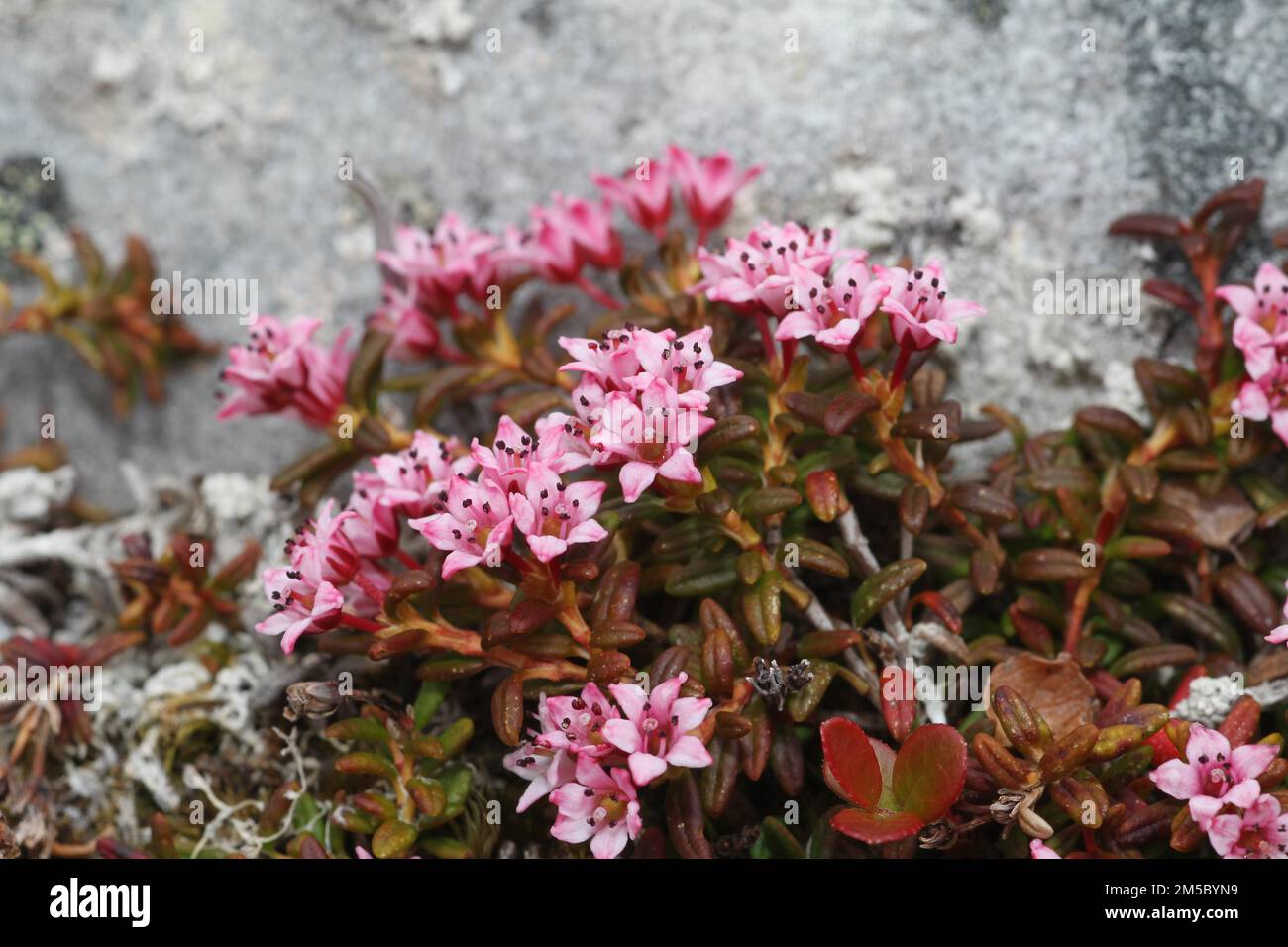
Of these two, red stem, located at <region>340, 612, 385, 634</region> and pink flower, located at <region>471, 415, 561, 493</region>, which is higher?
pink flower, located at <region>471, 415, 561, 493</region>

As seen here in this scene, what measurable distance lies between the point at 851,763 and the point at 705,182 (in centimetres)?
133

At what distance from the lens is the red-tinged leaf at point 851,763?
5.96ft

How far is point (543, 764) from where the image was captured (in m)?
1.95

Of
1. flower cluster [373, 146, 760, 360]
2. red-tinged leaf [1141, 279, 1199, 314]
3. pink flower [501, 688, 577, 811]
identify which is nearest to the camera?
pink flower [501, 688, 577, 811]

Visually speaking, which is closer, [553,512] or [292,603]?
[553,512]

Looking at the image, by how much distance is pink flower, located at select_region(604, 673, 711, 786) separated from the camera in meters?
1.76

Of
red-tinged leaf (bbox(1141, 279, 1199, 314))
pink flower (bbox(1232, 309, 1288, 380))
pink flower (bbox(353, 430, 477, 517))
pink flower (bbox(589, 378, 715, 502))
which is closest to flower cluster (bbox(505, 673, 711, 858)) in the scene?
pink flower (bbox(589, 378, 715, 502))

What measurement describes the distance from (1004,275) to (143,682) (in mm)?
2140

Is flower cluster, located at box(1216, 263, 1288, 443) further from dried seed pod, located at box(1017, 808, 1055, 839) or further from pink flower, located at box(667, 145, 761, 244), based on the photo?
pink flower, located at box(667, 145, 761, 244)

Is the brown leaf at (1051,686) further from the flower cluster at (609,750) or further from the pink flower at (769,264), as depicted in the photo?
the pink flower at (769,264)

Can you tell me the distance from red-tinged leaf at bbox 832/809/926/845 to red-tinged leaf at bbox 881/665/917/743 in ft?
0.44

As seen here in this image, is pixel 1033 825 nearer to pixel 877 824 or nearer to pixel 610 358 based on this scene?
pixel 877 824

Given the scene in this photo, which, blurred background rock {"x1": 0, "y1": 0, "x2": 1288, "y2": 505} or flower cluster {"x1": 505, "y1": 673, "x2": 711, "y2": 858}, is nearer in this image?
flower cluster {"x1": 505, "y1": 673, "x2": 711, "y2": 858}

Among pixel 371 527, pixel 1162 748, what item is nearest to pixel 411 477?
pixel 371 527
